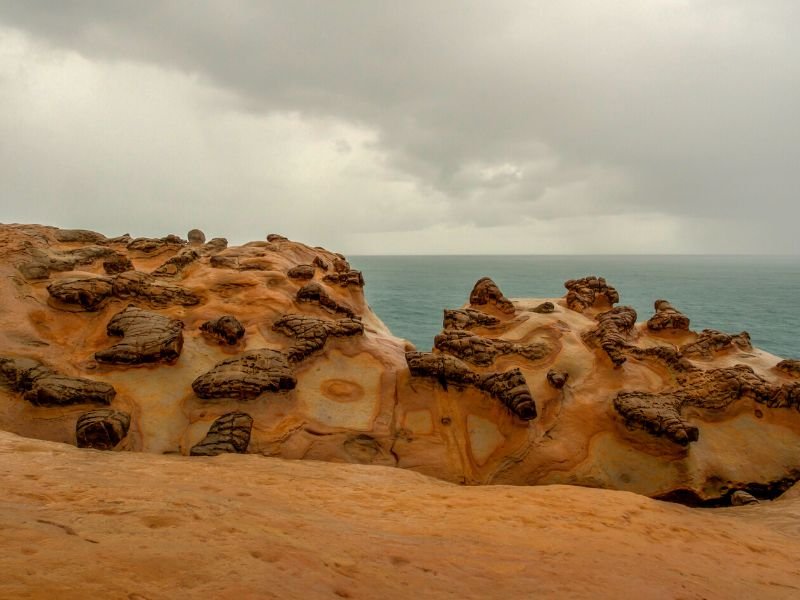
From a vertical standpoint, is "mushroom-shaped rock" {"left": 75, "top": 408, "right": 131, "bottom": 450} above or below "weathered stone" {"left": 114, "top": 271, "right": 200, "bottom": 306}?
below

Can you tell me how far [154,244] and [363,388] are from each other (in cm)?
951

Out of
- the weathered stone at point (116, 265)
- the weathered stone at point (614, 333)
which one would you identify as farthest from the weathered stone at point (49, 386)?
the weathered stone at point (614, 333)

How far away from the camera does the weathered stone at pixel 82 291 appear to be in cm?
1002

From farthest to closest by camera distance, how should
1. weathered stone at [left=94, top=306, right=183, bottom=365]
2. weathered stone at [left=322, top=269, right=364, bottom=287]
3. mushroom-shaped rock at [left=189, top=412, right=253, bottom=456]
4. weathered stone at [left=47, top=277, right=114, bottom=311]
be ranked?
weathered stone at [left=322, top=269, right=364, bottom=287], weathered stone at [left=47, top=277, right=114, bottom=311], weathered stone at [left=94, top=306, right=183, bottom=365], mushroom-shaped rock at [left=189, top=412, right=253, bottom=456]

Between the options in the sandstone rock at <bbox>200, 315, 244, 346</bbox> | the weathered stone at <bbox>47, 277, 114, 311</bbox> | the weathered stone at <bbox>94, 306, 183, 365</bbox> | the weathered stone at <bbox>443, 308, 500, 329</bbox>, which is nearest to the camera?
the weathered stone at <bbox>94, 306, 183, 365</bbox>

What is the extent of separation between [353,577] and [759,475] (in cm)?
920

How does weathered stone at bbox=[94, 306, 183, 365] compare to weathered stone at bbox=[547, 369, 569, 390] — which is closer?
weathered stone at bbox=[94, 306, 183, 365]

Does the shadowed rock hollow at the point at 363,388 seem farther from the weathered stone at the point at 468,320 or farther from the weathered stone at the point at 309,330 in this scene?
the weathered stone at the point at 468,320

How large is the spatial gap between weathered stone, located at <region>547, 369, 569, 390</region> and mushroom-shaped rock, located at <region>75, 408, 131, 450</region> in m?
8.24

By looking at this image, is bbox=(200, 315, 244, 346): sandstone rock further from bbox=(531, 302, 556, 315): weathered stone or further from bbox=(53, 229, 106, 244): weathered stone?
bbox=(531, 302, 556, 315): weathered stone

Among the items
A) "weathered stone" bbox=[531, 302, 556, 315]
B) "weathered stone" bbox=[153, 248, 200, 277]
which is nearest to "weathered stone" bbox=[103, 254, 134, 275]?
"weathered stone" bbox=[153, 248, 200, 277]

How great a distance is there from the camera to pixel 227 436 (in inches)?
312

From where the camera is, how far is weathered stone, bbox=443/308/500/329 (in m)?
13.3

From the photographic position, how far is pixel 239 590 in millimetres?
3027
